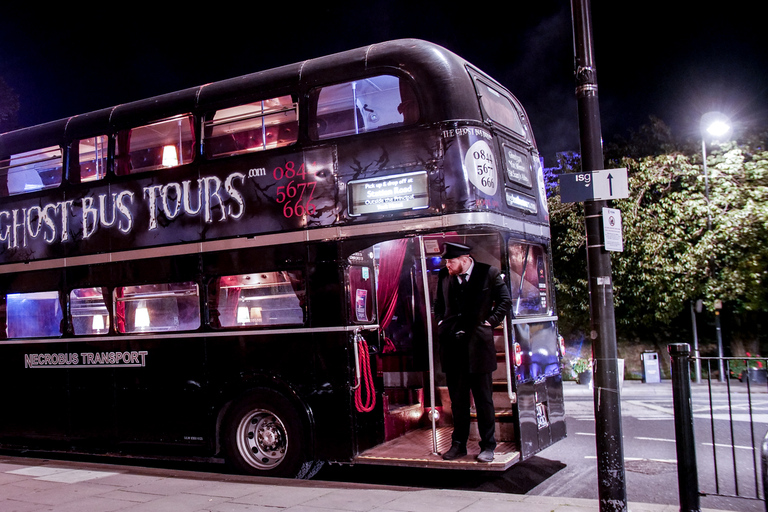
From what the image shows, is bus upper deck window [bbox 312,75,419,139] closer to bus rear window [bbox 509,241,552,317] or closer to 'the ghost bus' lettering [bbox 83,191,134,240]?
bus rear window [bbox 509,241,552,317]

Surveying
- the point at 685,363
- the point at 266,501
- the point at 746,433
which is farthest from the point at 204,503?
the point at 746,433

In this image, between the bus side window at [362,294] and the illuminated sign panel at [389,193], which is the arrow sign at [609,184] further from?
the bus side window at [362,294]

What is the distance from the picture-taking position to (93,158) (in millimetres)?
8859

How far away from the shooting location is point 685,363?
17.1 ft

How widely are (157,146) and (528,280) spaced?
5054 mm

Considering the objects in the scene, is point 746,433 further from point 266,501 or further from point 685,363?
point 266,501

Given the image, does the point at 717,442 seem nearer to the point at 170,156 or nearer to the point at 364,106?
the point at 364,106

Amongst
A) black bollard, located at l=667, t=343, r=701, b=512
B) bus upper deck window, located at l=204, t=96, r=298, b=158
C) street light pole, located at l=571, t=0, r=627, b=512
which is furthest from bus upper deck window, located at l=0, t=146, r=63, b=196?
black bollard, located at l=667, t=343, r=701, b=512

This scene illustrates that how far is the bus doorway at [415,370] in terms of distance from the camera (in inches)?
271

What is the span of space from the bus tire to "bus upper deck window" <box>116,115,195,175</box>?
317 centimetres

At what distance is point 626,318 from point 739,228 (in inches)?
198

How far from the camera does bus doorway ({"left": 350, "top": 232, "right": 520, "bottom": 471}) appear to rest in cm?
689

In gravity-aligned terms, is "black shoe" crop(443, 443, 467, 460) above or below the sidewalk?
above

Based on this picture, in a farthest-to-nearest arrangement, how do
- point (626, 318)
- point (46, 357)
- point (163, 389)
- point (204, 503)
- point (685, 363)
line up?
1. point (626, 318)
2. point (46, 357)
3. point (163, 389)
4. point (204, 503)
5. point (685, 363)
